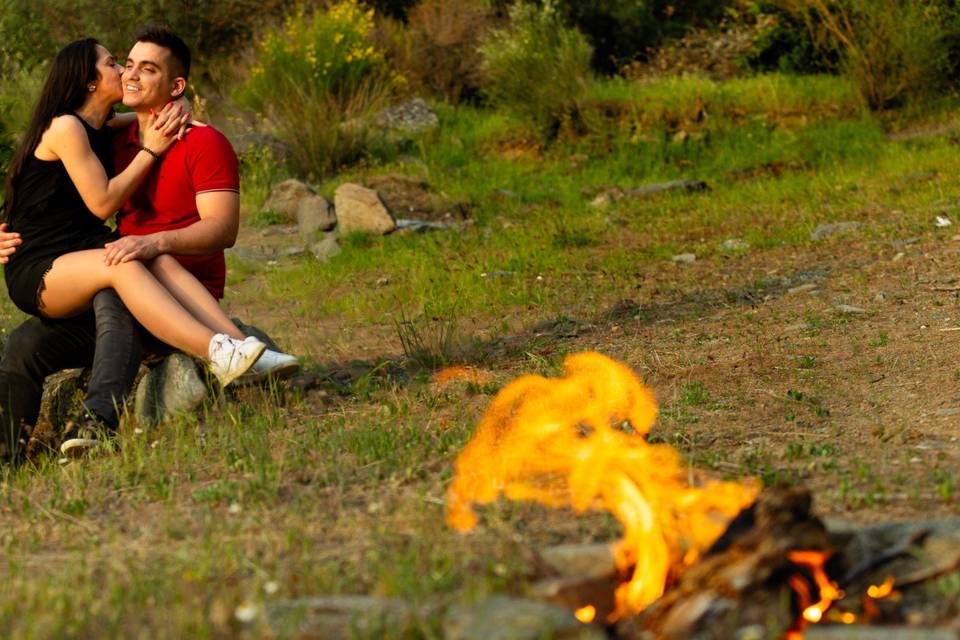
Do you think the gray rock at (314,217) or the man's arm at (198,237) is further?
the gray rock at (314,217)

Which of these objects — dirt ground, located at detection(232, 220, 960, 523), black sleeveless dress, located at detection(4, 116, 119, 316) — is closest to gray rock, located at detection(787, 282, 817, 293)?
dirt ground, located at detection(232, 220, 960, 523)

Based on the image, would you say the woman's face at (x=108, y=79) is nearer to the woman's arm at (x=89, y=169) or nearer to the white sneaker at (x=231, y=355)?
the woman's arm at (x=89, y=169)

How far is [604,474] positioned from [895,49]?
9.85 metres

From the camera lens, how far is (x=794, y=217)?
10.2m

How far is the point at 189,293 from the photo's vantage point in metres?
5.57

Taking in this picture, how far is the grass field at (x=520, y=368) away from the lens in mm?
3652

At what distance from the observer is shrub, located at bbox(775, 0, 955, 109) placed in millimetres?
12703

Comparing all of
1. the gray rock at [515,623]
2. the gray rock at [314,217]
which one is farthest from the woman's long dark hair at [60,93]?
the gray rock at [314,217]

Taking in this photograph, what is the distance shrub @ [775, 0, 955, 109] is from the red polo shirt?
343 inches

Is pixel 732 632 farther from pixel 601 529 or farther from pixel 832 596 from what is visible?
pixel 601 529

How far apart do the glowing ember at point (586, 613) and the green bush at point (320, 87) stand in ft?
31.4

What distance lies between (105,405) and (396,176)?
6782 mm

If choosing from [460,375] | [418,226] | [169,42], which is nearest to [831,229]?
[418,226]

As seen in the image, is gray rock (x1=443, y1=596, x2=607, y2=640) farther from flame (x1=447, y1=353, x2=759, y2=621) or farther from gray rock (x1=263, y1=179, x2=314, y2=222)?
gray rock (x1=263, y1=179, x2=314, y2=222)
